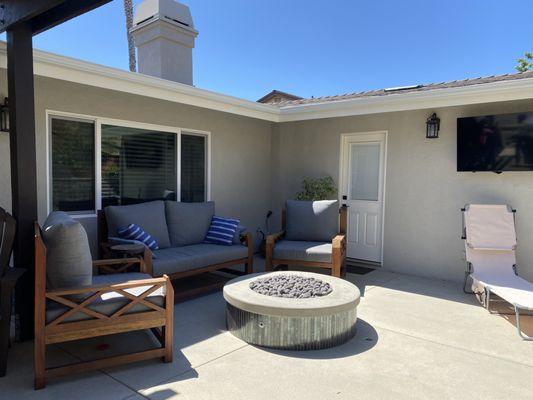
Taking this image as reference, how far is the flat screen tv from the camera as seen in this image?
5.04 meters

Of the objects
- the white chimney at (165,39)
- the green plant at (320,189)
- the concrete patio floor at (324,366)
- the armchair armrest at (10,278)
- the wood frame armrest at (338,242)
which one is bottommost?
the concrete patio floor at (324,366)

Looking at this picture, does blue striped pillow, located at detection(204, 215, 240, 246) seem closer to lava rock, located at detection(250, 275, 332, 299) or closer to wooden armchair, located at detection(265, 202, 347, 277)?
wooden armchair, located at detection(265, 202, 347, 277)

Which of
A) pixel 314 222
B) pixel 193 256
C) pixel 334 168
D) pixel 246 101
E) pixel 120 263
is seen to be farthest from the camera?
pixel 334 168

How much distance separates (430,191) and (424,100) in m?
1.39

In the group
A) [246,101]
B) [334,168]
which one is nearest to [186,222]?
[246,101]

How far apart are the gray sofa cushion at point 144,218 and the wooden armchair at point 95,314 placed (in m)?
1.77

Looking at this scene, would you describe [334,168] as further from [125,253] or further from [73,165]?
[73,165]

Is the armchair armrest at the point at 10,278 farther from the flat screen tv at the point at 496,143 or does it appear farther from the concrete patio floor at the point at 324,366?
the flat screen tv at the point at 496,143

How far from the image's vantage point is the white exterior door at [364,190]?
21.5 feet

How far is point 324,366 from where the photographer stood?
312 centimetres

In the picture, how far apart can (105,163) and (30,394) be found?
3.13 m

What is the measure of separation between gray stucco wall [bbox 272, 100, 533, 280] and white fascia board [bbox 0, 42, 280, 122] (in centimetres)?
214

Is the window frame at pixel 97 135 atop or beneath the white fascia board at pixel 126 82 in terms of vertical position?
beneath

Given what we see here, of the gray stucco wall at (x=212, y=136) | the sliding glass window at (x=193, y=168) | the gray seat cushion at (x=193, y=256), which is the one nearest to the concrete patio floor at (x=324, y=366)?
the gray seat cushion at (x=193, y=256)
